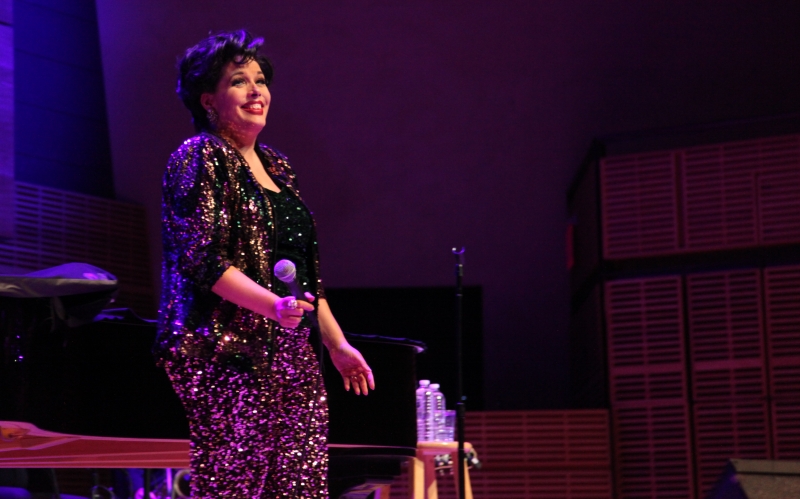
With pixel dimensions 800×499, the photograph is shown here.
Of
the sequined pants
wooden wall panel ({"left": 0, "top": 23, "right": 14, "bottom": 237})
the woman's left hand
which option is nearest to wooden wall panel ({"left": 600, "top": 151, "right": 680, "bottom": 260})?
wooden wall panel ({"left": 0, "top": 23, "right": 14, "bottom": 237})

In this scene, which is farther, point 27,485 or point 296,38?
point 296,38

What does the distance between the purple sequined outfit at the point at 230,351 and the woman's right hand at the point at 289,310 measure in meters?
0.12

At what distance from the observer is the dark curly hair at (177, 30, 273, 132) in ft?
6.54

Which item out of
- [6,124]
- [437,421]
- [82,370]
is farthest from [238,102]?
[6,124]

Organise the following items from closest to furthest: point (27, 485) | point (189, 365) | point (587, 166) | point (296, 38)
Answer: point (189, 365)
point (27, 485)
point (587, 166)
point (296, 38)

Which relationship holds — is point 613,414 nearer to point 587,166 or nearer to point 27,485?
point 587,166

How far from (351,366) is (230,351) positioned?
0.34m

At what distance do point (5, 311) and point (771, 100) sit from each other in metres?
5.62

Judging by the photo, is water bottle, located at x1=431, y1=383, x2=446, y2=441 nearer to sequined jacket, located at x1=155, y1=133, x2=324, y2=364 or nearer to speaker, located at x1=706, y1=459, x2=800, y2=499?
sequined jacket, located at x1=155, y1=133, x2=324, y2=364

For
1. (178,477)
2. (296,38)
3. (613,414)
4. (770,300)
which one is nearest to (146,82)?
(296,38)

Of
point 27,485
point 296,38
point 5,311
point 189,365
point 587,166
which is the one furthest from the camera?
point 296,38

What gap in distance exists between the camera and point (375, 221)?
759 cm

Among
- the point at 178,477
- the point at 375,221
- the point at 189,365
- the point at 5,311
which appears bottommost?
the point at 178,477

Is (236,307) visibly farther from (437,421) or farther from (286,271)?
(437,421)
